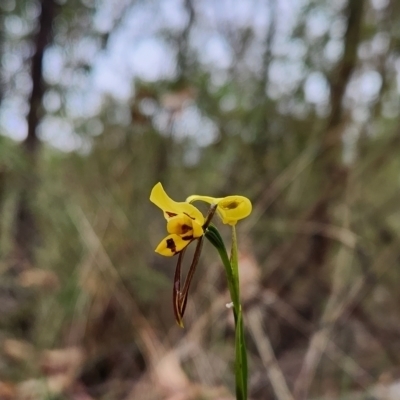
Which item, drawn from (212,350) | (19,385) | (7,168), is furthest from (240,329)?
(7,168)

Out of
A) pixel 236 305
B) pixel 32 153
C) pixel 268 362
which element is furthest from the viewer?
pixel 32 153

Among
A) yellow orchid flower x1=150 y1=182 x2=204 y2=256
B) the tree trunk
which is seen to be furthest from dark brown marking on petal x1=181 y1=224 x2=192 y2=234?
the tree trunk

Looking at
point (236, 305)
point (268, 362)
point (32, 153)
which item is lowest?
point (268, 362)

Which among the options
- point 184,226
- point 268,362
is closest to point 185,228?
point 184,226

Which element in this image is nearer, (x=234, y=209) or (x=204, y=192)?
(x=234, y=209)

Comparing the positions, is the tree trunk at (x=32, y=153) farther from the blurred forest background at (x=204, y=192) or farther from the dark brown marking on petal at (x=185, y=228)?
the dark brown marking on petal at (x=185, y=228)

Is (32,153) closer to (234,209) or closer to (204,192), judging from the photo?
(204,192)

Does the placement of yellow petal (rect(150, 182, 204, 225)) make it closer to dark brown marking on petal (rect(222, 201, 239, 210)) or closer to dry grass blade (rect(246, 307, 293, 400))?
dark brown marking on petal (rect(222, 201, 239, 210))

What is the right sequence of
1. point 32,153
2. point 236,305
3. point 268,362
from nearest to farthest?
point 236,305 → point 268,362 → point 32,153
